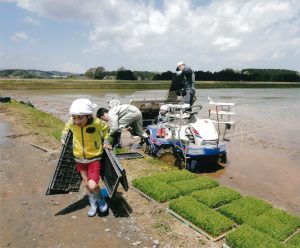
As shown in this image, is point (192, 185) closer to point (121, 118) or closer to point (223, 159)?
point (121, 118)

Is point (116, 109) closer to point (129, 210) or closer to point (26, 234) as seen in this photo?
point (129, 210)

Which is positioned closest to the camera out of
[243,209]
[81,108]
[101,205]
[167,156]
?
[81,108]

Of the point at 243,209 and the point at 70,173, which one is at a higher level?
the point at 70,173

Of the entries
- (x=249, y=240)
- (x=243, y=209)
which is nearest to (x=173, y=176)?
(x=243, y=209)

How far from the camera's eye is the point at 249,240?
14.1 ft

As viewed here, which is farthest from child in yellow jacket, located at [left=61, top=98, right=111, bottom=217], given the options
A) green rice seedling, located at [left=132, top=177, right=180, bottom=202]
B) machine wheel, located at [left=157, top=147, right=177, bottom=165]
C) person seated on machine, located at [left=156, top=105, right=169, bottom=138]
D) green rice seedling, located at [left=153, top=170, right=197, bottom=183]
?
person seated on machine, located at [left=156, top=105, right=169, bottom=138]

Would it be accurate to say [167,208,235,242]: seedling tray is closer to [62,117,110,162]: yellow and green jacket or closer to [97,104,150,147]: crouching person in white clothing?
[62,117,110,162]: yellow and green jacket

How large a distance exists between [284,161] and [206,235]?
632 centimetres

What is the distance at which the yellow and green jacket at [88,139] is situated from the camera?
4.97 meters

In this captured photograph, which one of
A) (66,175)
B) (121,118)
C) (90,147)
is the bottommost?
(66,175)

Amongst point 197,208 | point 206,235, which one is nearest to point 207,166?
point 197,208

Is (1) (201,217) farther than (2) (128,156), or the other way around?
(2) (128,156)

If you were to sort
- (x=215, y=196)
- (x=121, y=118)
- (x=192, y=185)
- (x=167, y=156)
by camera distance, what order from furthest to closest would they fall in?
1. (x=167, y=156)
2. (x=121, y=118)
3. (x=192, y=185)
4. (x=215, y=196)

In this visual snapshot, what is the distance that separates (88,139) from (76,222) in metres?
1.29
